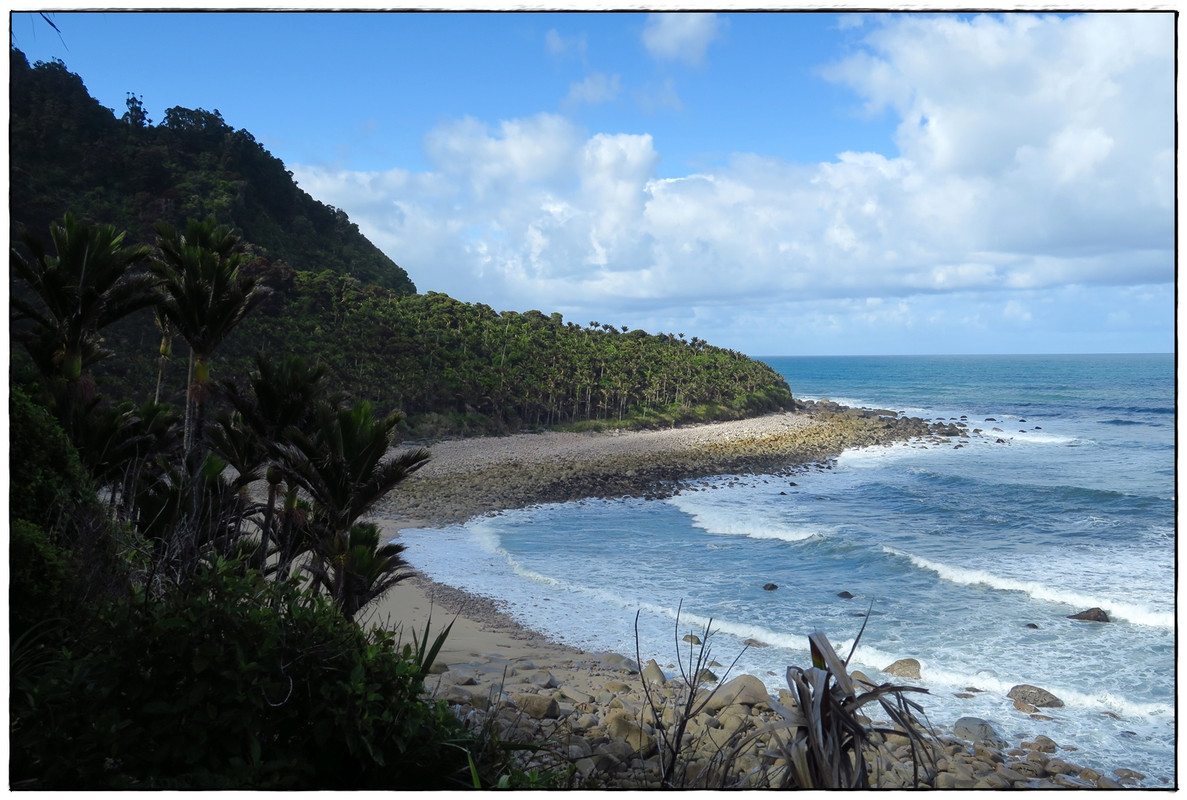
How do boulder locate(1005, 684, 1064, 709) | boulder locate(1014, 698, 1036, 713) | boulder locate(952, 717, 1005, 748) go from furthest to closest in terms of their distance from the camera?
boulder locate(1005, 684, 1064, 709), boulder locate(1014, 698, 1036, 713), boulder locate(952, 717, 1005, 748)

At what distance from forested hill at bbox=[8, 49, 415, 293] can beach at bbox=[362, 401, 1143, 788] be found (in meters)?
12.1

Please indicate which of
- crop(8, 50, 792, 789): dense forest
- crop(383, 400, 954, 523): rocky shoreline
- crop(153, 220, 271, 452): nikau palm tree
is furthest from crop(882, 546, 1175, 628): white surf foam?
crop(153, 220, 271, 452): nikau palm tree

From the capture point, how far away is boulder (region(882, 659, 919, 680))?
8.90 m

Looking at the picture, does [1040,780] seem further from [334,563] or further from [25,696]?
[25,696]

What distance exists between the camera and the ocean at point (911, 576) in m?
8.60

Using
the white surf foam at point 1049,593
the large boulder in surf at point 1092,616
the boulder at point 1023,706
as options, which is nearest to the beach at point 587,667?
the boulder at point 1023,706

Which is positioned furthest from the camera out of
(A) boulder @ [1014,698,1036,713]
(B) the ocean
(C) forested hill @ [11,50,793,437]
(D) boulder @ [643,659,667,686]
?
(C) forested hill @ [11,50,793,437]

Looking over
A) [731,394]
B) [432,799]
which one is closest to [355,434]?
[432,799]

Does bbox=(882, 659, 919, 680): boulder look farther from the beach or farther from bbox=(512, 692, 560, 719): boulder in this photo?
bbox=(512, 692, 560, 719): boulder

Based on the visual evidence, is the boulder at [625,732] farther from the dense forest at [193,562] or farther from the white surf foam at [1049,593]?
the white surf foam at [1049,593]

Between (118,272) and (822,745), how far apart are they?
785 cm

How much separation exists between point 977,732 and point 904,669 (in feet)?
5.66

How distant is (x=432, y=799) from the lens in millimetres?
2473

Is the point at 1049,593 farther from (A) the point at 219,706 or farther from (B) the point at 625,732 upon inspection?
(A) the point at 219,706
